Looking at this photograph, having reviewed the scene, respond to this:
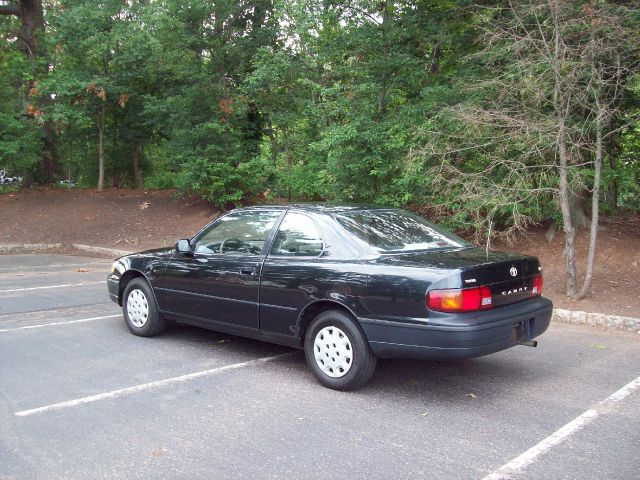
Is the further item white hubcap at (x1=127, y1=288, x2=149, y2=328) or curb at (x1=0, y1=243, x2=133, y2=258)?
curb at (x1=0, y1=243, x2=133, y2=258)

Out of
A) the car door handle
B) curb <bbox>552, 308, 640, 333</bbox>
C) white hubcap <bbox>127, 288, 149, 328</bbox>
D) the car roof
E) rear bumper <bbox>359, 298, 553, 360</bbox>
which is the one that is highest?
the car roof

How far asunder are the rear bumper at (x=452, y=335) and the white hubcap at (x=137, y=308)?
3028 mm

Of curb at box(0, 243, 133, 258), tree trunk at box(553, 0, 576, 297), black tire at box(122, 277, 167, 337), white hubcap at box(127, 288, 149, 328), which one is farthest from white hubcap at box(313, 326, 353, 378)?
curb at box(0, 243, 133, 258)

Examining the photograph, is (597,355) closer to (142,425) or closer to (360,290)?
(360,290)

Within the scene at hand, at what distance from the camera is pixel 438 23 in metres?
12.2

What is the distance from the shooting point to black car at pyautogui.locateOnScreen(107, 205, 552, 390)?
4.40 m

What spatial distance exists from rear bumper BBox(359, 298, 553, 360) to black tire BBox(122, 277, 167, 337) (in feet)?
9.42

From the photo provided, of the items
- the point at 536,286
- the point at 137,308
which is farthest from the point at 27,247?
the point at 536,286

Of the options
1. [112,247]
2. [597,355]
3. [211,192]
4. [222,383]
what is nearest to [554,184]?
[597,355]

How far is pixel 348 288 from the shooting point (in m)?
4.75

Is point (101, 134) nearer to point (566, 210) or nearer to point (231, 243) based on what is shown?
point (231, 243)

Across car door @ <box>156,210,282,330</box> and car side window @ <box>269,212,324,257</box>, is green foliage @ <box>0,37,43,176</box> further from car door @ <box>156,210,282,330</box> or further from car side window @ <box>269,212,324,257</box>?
car side window @ <box>269,212,324,257</box>

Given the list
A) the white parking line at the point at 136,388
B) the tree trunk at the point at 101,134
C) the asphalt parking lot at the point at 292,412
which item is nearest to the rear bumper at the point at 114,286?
the asphalt parking lot at the point at 292,412

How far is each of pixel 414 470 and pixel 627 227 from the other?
9645mm
